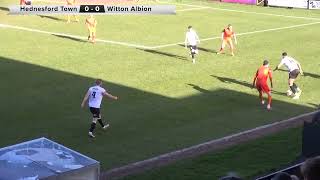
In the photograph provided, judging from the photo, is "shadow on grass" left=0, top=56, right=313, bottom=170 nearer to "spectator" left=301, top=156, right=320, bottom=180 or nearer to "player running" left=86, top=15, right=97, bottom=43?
"player running" left=86, top=15, right=97, bottom=43

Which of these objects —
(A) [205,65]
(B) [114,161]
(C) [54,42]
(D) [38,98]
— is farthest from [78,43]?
(B) [114,161]

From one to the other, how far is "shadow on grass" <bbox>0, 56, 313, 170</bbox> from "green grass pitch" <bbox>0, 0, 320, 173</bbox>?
32 millimetres

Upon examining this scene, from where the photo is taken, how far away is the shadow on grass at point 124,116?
17.9 m

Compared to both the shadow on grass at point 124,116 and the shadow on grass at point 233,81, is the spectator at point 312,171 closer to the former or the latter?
the shadow on grass at point 124,116

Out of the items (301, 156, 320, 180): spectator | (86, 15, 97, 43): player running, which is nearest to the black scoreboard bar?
(86, 15, 97, 43): player running

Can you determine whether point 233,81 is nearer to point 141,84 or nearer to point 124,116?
point 141,84

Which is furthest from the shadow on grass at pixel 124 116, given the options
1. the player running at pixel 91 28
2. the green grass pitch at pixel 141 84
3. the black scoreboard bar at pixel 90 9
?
the black scoreboard bar at pixel 90 9

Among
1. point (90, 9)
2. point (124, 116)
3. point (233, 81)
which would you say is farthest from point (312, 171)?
point (90, 9)

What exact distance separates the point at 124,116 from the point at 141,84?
15.0 ft

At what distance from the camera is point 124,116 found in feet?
67.7

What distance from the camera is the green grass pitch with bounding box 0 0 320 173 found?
1877 cm

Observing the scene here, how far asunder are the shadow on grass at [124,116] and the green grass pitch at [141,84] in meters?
0.03

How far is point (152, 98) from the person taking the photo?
2294 centimetres

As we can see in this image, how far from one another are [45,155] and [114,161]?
690 centimetres
